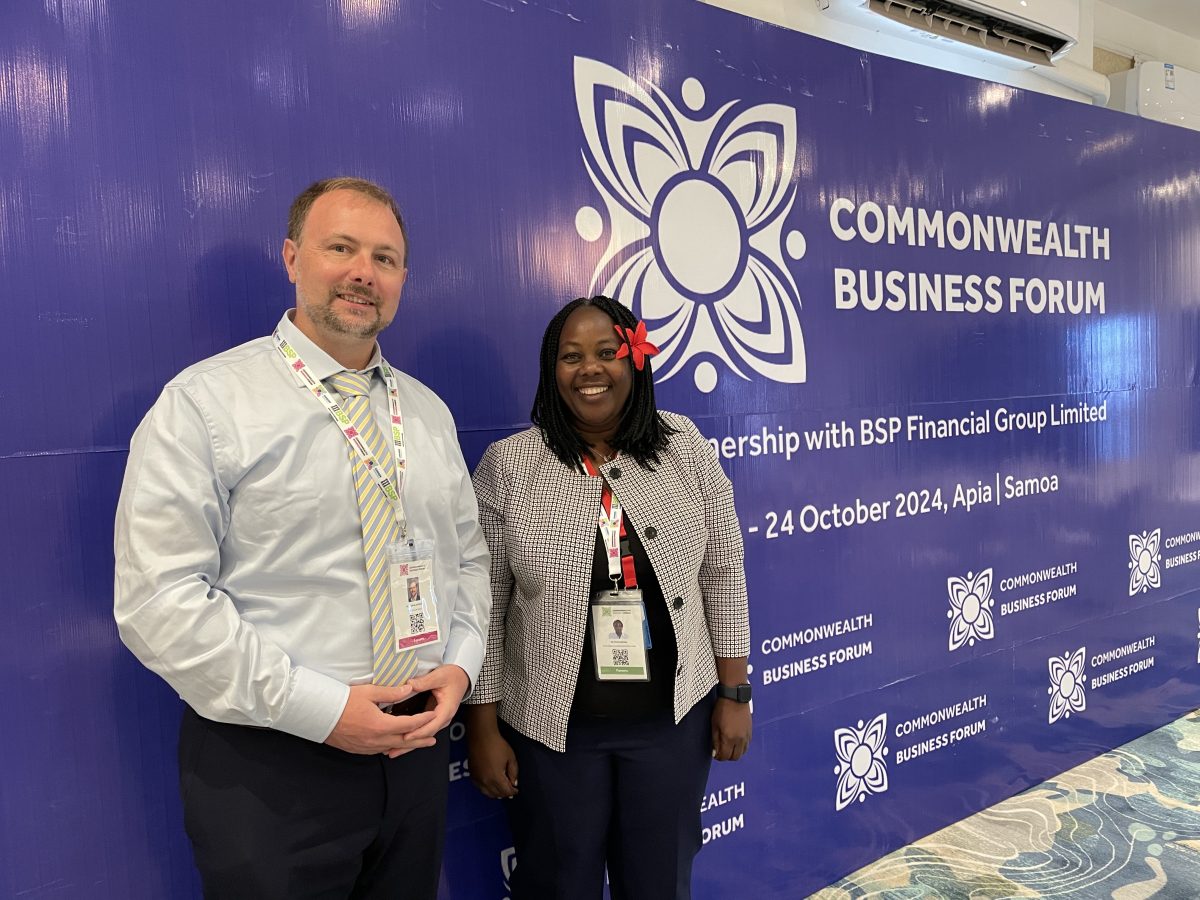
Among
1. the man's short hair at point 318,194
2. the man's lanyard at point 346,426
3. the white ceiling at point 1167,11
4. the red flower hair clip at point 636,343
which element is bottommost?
the man's lanyard at point 346,426

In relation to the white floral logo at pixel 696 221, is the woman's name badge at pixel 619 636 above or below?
below

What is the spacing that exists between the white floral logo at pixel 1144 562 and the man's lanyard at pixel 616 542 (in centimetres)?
291

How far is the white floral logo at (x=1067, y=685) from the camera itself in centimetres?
331

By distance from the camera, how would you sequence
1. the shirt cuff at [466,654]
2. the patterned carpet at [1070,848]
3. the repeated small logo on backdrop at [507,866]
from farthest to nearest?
the patterned carpet at [1070,848] < the repeated small logo on backdrop at [507,866] < the shirt cuff at [466,654]

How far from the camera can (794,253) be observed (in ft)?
8.25

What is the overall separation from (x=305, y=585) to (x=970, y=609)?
248 centimetres

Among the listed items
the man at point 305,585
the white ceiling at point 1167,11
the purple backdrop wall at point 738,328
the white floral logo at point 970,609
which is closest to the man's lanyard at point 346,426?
the man at point 305,585

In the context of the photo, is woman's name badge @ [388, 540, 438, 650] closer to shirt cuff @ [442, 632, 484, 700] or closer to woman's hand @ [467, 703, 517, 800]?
shirt cuff @ [442, 632, 484, 700]

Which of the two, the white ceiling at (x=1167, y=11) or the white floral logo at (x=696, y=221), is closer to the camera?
the white floral logo at (x=696, y=221)

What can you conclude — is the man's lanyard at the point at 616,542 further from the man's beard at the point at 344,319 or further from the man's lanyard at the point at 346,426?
the man's beard at the point at 344,319

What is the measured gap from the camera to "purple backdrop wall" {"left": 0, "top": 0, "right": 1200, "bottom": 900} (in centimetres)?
152

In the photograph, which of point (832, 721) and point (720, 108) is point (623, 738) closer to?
point (832, 721)

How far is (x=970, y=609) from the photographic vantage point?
3014 millimetres

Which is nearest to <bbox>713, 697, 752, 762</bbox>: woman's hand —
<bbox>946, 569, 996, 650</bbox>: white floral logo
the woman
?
the woman
